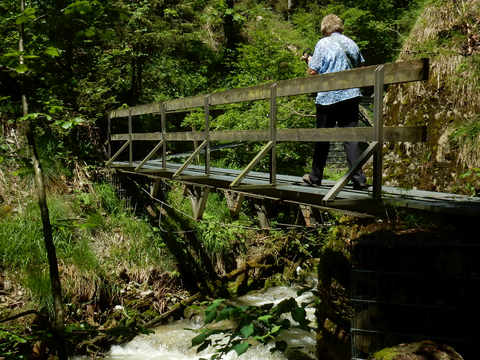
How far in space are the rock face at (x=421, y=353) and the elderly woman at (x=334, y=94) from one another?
2.22 m

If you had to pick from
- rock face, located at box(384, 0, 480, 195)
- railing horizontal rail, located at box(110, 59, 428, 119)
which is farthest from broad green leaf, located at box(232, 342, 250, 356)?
rock face, located at box(384, 0, 480, 195)

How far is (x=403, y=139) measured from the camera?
10.7 ft

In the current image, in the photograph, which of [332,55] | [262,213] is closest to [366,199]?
[332,55]

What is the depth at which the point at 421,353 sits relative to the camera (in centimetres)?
215

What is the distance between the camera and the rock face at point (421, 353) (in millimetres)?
2092

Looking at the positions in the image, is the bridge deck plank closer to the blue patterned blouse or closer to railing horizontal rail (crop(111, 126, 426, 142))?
railing horizontal rail (crop(111, 126, 426, 142))

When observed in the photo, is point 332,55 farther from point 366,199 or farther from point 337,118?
point 366,199

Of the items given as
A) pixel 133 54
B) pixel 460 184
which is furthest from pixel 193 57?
pixel 460 184

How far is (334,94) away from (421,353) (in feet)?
8.94

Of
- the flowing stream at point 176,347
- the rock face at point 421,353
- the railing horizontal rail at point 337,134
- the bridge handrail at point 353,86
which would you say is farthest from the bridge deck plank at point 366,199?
the flowing stream at point 176,347

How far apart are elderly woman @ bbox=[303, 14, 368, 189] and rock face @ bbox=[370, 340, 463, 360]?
7.30 feet

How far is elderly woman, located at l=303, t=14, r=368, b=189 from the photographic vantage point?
14.0 ft

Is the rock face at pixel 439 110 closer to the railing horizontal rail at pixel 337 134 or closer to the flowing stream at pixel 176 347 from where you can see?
the railing horizontal rail at pixel 337 134

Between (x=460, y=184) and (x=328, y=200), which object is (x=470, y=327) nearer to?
(x=328, y=200)
